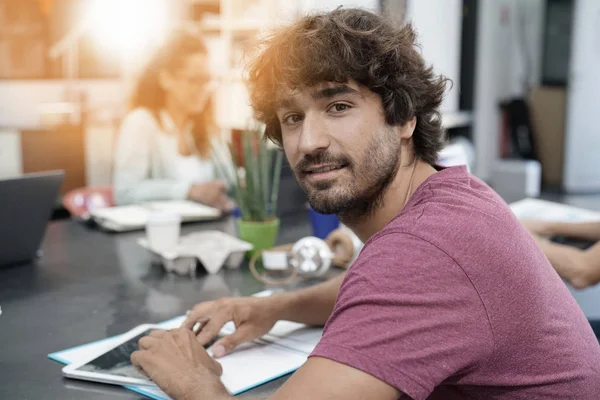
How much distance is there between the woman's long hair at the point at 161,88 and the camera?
10.2 feet

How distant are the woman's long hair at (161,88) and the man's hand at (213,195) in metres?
0.43

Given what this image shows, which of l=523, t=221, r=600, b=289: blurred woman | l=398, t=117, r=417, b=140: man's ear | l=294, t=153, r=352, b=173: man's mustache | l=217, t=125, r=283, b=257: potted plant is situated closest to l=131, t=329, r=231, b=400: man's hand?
l=294, t=153, r=352, b=173: man's mustache

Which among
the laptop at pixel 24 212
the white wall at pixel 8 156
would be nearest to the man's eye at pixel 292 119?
the laptop at pixel 24 212

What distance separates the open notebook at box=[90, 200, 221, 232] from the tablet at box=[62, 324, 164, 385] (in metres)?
0.98

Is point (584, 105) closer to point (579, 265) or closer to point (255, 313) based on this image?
point (579, 265)

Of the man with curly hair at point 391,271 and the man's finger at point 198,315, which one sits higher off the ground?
the man with curly hair at point 391,271

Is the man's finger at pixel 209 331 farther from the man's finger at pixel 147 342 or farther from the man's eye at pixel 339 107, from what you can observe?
the man's eye at pixel 339 107

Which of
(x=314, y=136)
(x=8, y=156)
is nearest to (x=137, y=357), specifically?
(x=314, y=136)

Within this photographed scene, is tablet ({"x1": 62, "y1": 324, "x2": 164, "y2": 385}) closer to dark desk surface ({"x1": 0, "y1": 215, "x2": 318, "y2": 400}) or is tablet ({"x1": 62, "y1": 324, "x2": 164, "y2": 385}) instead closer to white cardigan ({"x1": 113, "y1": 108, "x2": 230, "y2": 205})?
dark desk surface ({"x1": 0, "y1": 215, "x2": 318, "y2": 400})

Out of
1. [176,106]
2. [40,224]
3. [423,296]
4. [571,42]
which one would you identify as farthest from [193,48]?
[571,42]

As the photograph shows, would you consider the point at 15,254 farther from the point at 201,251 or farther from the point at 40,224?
the point at 201,251

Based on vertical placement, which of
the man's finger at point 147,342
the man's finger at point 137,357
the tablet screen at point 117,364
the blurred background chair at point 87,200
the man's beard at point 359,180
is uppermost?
the man's beard at point 359,180

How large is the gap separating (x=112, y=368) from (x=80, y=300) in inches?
17.2

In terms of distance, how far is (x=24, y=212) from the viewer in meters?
1.80
